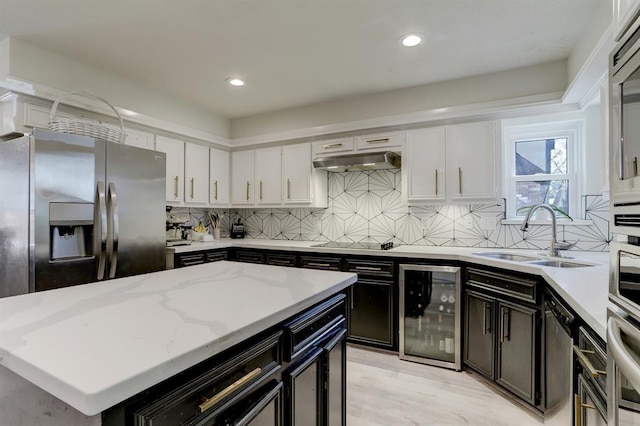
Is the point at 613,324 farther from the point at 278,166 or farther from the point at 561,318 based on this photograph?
the point at 278,166

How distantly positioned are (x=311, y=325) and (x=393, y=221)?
94.6 inches

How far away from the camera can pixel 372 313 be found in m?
2.98

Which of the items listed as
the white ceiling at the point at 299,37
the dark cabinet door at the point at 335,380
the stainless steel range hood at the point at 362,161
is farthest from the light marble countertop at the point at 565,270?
the white ceiling at the point at 299,37

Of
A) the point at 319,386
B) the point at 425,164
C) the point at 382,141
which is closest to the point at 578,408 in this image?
the point at 319,386

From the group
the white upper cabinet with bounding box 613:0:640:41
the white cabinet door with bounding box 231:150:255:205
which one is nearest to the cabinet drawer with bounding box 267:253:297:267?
the white cabinet door with bounding box 231:150:255:205

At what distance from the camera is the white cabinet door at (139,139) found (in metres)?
3.13

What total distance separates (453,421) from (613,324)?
59.8 inches

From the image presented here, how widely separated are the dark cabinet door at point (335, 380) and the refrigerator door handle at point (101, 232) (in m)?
1.87

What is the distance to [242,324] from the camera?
35.9 inches

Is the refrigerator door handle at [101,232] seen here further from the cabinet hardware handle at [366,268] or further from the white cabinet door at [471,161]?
the white cabinet door at [471,161]

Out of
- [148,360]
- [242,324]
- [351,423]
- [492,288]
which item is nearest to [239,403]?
[242,324]

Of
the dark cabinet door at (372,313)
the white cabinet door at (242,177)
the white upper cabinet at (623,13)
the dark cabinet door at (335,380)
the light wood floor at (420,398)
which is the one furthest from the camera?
the white cabinet door at (242,177)

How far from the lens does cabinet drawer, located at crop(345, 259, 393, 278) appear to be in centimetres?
292

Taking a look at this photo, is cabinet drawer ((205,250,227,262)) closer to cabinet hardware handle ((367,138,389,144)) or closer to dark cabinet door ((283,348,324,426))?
cabinet hardware handle ((367,138,389,144))
